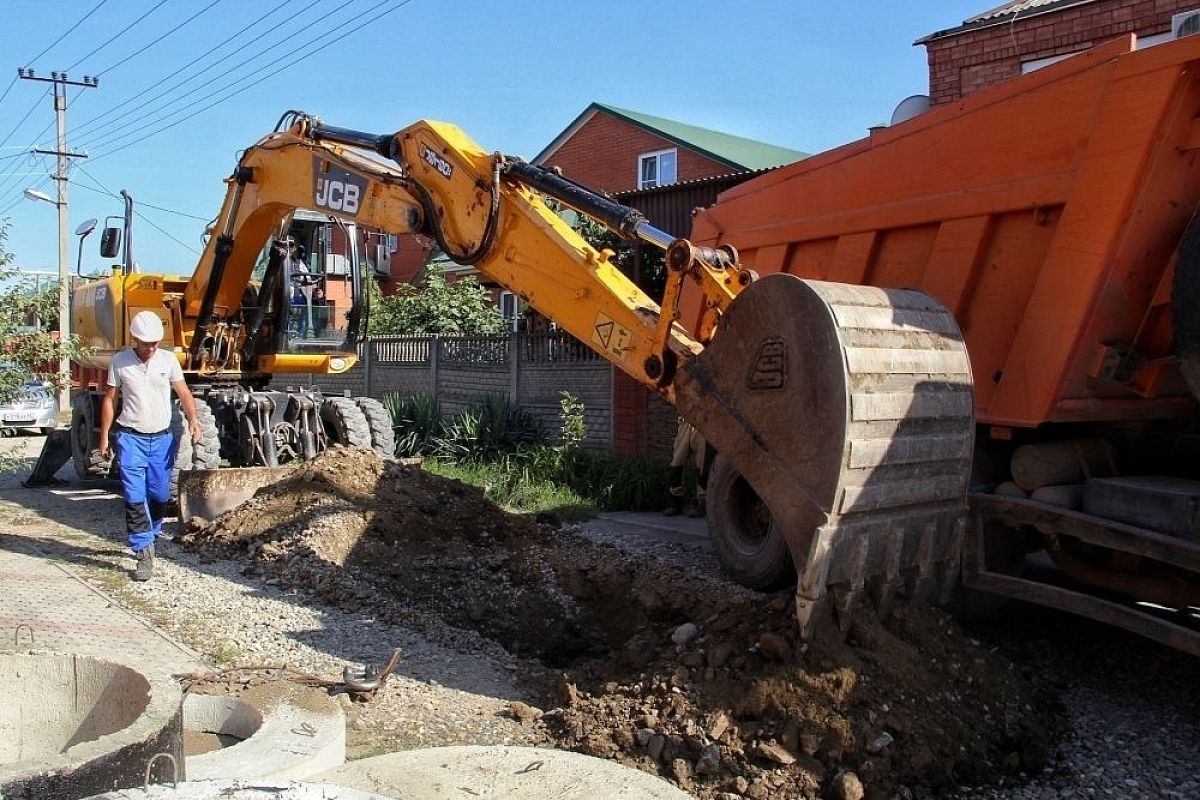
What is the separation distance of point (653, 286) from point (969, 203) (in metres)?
6.47

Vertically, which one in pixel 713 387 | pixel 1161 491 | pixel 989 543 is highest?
pixel 713 387

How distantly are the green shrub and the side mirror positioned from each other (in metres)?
4.70

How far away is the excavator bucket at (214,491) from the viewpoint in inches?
350

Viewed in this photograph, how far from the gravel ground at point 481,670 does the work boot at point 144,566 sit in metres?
0.07

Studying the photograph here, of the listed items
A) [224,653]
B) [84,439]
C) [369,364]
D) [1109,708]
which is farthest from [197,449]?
[369,364]

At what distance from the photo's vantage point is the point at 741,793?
388 cm

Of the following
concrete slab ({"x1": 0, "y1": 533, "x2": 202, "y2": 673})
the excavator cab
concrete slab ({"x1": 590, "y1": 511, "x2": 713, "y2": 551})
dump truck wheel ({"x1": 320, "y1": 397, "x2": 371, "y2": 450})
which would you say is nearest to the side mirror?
the excavator cab

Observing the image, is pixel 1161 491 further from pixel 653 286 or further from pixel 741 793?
pixel 653 286

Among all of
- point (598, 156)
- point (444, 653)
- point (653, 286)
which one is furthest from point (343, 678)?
point (598, 156)

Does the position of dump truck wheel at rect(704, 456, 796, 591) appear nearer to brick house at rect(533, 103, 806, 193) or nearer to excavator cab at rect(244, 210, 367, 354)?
excavator cab at rect(244, 210, 367, 354)

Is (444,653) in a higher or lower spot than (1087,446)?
lower

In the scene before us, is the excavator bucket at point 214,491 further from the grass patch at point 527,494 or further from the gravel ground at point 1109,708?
the gravel ground at point 1109,708

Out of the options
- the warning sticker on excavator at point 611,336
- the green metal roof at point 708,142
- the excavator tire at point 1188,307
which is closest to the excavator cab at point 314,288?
the warning sticker on excavator at point 611,336

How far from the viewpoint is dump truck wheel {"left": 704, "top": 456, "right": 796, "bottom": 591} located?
6242mm
